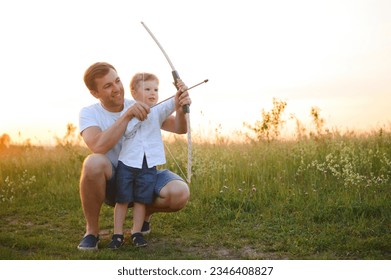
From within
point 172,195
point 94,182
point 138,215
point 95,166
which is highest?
point 95,166

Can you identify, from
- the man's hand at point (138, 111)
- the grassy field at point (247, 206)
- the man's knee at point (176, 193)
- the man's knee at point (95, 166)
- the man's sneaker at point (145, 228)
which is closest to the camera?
the man's hand at point (138, 111)

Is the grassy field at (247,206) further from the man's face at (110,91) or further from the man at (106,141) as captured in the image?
Result: the man's face at (110,91)

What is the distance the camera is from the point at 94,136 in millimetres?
3670

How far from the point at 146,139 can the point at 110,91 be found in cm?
39

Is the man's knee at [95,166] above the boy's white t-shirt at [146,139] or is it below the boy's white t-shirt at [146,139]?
below

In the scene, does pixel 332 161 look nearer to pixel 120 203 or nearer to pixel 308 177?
pixel 308 177

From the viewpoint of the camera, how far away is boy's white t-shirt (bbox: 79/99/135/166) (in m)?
3.72

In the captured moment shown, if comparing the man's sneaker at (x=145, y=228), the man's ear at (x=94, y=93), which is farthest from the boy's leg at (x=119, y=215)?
the man's ear at (x=94, y=93)

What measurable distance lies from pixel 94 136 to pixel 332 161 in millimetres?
2604

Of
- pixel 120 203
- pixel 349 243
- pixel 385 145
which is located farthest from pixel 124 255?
pixel 385 145

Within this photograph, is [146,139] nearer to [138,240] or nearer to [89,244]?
[138,240]

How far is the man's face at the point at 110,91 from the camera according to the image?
372 cm

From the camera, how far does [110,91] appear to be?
12.3 ft

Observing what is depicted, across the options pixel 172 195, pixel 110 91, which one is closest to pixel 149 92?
pixel 110 91
